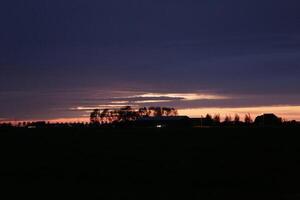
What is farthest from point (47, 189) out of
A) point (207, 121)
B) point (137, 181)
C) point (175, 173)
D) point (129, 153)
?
point (207, 121)

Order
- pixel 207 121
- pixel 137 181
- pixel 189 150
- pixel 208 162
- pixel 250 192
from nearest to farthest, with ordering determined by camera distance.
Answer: pixel 250 192 < pixel 137 181 < pixel 208 162 < pixel 189 150 < pixel 207 121

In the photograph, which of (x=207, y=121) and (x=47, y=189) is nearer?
(x=47, y=189)

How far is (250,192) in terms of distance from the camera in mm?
20562

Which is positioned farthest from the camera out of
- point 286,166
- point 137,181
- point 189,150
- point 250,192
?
point 189,150

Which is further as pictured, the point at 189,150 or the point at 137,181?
the point at 189,150

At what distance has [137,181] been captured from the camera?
77.2ft

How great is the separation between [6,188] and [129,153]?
14.0 meters

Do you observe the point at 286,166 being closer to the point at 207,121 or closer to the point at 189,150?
the point at 189,150

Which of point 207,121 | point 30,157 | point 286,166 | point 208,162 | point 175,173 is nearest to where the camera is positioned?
point 175,173

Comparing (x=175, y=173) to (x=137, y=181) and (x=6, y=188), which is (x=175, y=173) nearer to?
(x=137, y=181)

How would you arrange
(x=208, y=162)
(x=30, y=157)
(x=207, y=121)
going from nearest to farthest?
(x=208, y=162) → (x=30, y=157) → (x=207, y=121)

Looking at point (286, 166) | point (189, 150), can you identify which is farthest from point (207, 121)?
point (286, 166)

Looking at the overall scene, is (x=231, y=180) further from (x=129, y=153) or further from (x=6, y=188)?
(x=129, y=153)

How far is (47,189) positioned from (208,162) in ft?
35.1
